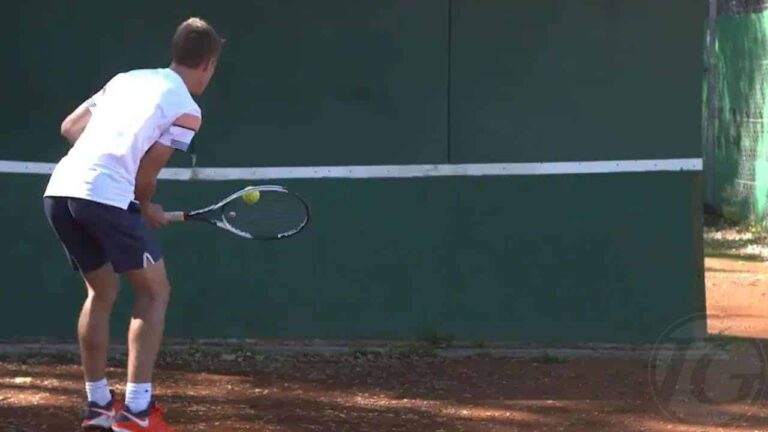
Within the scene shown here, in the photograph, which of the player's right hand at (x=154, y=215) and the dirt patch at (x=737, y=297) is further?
the dirt patch at (x=737, y=297)

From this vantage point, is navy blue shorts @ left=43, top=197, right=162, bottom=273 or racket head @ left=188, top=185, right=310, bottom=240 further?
racket head @ left=188, top=185, right=310, bottom=240

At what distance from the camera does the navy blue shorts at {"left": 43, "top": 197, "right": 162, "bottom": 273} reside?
487 cm

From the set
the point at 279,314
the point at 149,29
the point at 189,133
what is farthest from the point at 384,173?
the point at 189,133

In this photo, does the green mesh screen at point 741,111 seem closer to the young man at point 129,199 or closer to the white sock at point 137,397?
the young man at point 129,199

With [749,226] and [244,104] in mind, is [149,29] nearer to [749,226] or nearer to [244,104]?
[244,104]

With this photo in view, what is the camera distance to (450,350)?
7.36 meters

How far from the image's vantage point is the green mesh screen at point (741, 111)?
45.2 feet

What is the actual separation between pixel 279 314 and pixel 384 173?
1.02 metres

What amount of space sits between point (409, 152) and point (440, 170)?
8.1 inches

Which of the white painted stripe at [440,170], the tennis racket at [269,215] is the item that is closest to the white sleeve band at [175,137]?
the tennis racket at [269,215]

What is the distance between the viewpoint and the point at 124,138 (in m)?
4.86

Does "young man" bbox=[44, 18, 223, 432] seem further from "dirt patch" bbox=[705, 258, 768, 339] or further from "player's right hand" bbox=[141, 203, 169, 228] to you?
"dirt patch" bbox=[705, 258, 768, 339]

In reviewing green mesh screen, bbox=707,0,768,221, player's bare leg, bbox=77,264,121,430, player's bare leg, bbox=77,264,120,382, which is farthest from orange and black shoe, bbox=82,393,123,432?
green mesh screen, bbox=707,0,768,221

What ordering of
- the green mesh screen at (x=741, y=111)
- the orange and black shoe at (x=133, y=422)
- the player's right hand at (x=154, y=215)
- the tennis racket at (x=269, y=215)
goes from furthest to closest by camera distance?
1. the green mesh screen at (x=741, y=111)
2. the tennis racket at (x=269, y=215)
3. the player's right hand at (x=154, y=215)
4. the orange and black shoe at (x=133, y=422)
